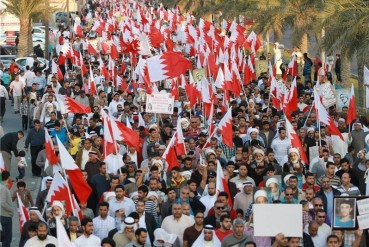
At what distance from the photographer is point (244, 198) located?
1798cm

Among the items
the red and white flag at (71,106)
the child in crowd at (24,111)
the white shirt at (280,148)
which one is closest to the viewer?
the white shirt at (280,148)

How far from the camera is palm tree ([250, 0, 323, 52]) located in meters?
39.6

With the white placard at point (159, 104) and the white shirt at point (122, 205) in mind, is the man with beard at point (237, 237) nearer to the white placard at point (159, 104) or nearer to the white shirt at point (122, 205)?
the white shirt at point (122, 205)

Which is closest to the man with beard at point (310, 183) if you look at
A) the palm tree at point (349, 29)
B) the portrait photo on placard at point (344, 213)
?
the portrait photo on placard at point (344, 213)

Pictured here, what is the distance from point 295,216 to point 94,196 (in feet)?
17.7

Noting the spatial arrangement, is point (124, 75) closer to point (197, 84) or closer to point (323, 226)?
point (197, 84)

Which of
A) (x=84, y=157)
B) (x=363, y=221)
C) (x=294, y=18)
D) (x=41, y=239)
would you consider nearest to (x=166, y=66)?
(x=84, y=157)

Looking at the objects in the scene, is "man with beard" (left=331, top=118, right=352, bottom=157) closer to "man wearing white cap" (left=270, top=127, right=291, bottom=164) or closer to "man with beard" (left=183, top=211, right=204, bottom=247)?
"man wearing white cap" (left=270, top=127, right=291, bottom=164)

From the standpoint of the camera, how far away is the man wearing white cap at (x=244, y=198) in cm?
1795

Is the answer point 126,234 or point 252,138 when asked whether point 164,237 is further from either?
point 252,138

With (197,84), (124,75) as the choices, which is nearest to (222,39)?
(124,75)

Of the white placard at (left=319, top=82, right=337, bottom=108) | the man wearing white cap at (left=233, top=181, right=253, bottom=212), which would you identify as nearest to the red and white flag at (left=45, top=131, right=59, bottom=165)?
the man wearing white cap at (left=233, top=181, right=253, bottom=212)

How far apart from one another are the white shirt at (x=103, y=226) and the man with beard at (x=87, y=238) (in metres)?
0.76

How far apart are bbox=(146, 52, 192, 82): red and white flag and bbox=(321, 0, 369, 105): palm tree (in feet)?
15.7
